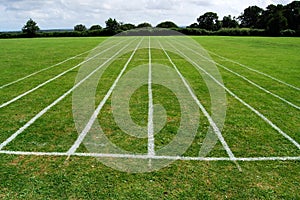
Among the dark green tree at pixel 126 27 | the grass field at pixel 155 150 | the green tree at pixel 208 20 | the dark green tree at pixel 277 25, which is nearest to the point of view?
the grass field at pixel 155 150

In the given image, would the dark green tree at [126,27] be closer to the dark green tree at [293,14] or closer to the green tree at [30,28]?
the green tree at [30,28]

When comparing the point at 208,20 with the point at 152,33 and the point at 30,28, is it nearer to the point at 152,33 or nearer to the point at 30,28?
the point at 152,33

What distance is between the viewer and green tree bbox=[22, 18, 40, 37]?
225ft

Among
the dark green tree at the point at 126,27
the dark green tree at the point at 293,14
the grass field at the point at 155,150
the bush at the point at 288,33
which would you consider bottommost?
the bush at the point at 288,33

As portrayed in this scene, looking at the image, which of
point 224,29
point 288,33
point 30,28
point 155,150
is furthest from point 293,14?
point 155,150

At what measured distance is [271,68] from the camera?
15.4 metres

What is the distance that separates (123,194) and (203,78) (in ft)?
29.4

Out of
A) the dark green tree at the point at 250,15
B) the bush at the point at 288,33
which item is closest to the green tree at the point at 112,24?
the bush at the point at 288,33

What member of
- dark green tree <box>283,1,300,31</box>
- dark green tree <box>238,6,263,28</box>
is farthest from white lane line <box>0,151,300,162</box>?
dark green tree <box>238,6,263,28</box>

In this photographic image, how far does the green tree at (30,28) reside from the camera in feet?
225

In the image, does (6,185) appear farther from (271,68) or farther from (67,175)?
(271,68)

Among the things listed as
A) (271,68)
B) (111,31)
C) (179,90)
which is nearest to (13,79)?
(179,90)

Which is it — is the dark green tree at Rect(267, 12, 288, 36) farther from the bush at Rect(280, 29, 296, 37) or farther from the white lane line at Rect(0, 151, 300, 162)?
the white lane line at Rect(0, 151, 300, 162)

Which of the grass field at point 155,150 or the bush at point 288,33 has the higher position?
the grass field at point 155,150
